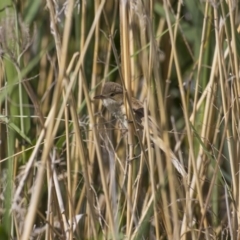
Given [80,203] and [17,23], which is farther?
[80,203]

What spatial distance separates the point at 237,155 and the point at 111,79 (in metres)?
0.95

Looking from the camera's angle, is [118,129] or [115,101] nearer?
[118,129]

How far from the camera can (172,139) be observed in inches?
108

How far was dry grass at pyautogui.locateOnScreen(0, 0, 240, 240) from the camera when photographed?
1.38 m

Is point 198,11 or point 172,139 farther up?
point 198,11

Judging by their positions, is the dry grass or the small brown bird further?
the small brown bird

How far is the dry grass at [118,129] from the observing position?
4.54ft

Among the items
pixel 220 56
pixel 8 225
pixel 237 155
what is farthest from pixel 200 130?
pixel 8 225

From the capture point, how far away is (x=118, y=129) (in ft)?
6.57

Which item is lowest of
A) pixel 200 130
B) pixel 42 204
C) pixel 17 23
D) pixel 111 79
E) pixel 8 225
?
pixel 42 204

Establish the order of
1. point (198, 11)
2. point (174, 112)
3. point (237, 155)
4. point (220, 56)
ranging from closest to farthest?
point (220, 56) → point (237, 155) → point (198, 11) → point (174, 112)

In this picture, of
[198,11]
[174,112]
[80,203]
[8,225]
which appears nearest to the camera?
[8,225]

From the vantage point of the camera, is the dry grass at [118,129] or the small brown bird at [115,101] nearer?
the dry grass at [118,129]

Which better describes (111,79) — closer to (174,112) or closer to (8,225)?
(174,112)
